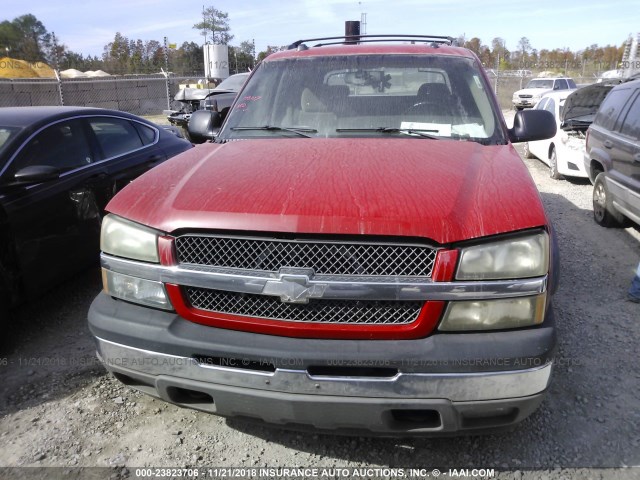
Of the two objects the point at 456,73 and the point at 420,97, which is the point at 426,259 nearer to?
the point at 420,97

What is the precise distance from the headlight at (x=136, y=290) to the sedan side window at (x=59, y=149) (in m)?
1.92

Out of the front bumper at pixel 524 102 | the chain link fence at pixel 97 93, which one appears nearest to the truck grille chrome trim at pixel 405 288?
the chain link fence at pixel 97 93

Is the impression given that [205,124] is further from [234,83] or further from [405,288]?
[234,83]

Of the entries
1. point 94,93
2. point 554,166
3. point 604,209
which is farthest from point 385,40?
point 94,93

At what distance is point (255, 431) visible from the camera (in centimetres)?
284

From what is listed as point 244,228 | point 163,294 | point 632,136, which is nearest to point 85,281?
point 163,294

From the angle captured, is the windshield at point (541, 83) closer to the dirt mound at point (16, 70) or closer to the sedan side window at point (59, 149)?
the sedan side window at point (59, 149)

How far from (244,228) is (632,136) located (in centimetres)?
534

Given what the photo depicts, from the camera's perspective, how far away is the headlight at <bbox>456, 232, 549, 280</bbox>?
82.4 inches

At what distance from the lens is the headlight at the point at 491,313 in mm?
2105

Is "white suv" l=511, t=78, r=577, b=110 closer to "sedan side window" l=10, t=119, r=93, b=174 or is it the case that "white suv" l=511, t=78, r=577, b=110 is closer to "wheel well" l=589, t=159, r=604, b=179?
"wheel well" l=589, t=159, r=604, b=179

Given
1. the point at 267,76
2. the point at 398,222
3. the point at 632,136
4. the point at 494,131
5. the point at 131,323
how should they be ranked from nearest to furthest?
the point at 398,222
the point at 131,323
the point at 494,131
the point at 267,76
the point at 632,136

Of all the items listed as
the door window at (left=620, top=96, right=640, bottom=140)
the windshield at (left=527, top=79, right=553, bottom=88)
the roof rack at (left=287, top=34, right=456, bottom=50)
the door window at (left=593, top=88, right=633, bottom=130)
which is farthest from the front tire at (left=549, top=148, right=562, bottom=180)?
the windshield at (left=527, top=79, right=553, bottom=88)

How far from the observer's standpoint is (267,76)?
3869 mm
